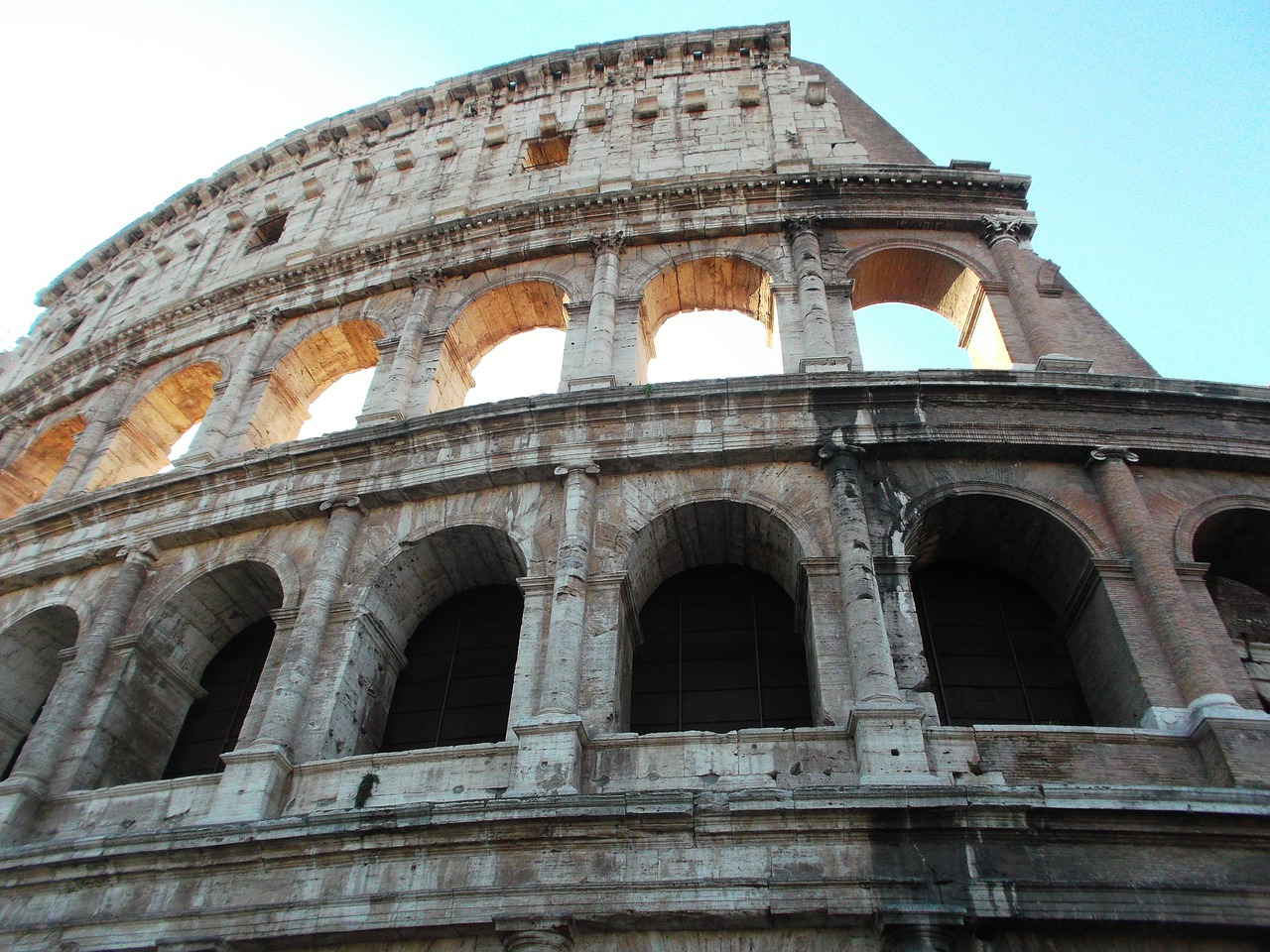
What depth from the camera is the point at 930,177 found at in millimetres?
14227

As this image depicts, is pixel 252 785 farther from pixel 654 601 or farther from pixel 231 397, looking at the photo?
pixel 231 397

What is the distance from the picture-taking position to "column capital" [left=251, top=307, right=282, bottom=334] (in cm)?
1545

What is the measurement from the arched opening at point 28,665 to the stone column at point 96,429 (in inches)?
112

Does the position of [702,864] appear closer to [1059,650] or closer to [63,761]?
[1059,650]

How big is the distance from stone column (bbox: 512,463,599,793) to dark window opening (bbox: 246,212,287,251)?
11213 mm

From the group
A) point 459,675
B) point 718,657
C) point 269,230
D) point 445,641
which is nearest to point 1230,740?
point 718,657

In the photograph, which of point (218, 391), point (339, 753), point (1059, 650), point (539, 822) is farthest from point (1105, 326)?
point (218, 391)

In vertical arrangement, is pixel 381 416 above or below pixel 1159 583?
above

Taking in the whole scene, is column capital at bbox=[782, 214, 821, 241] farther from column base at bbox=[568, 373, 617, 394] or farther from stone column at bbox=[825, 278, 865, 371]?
column base at bbox=[568, 373, 617, 394]

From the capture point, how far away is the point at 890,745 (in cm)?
806

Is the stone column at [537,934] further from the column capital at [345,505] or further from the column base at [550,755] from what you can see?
the column capital at [345,505]

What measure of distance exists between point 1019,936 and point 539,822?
3.58m

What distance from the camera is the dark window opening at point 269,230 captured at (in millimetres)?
18984

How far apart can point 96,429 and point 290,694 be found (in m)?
8.51
